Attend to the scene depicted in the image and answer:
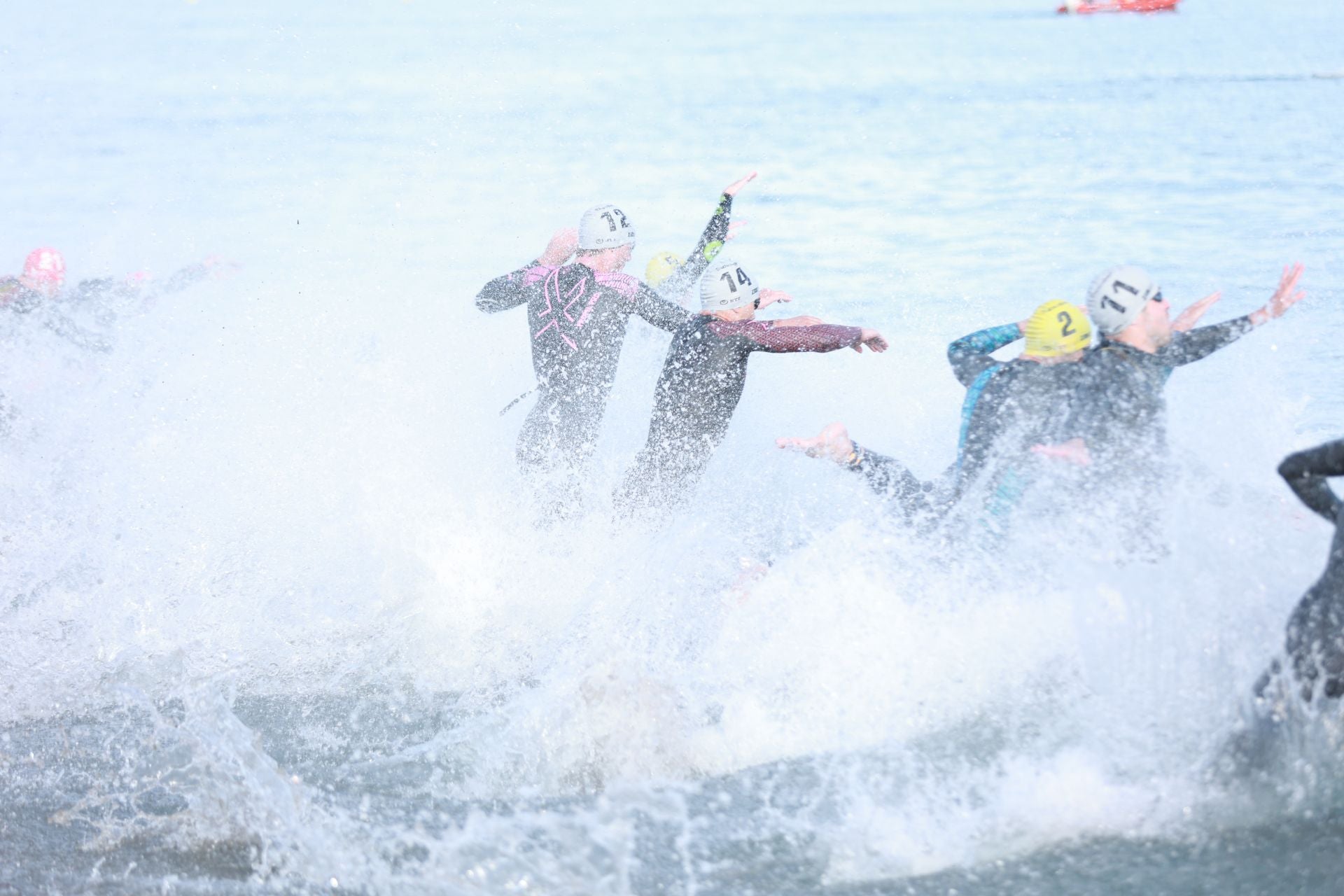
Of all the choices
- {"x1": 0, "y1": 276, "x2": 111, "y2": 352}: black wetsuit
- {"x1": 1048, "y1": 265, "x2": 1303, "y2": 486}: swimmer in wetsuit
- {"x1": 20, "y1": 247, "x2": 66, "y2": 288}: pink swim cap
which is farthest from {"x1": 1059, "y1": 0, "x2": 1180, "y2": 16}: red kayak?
{"x1": 1048, "y1": 265, "x2": 1303, "y2": 486}: swimmer in wetsuit

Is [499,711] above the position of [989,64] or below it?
below

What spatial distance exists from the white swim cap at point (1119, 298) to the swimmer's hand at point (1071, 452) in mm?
779

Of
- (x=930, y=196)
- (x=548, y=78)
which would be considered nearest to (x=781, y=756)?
(x=930, y=196)

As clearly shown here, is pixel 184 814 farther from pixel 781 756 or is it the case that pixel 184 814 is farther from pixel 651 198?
pixel 651 198

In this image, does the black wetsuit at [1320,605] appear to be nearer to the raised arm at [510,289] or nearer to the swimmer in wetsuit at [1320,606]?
the swimmer in wetsuit at [1320,606]

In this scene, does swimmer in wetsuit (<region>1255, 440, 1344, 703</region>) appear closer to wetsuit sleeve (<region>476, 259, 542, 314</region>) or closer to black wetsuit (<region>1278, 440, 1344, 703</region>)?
black wetsuit (<region>1278, 440, 1344, 703</region>)

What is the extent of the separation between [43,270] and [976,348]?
30.3 feet

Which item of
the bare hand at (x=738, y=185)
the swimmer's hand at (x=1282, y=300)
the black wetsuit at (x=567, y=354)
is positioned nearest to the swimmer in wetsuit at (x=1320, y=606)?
the swimmer's hand at (x=1282, y=300)

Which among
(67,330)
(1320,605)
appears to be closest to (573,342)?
(1320,605)

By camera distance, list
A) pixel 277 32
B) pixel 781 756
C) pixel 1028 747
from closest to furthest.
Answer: pixel 1028 747 → pixel 781 756 → pixel 277 32

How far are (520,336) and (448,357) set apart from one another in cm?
92

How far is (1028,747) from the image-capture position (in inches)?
249

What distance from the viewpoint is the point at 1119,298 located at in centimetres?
709

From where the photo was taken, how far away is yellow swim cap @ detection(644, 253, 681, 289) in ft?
34.8
